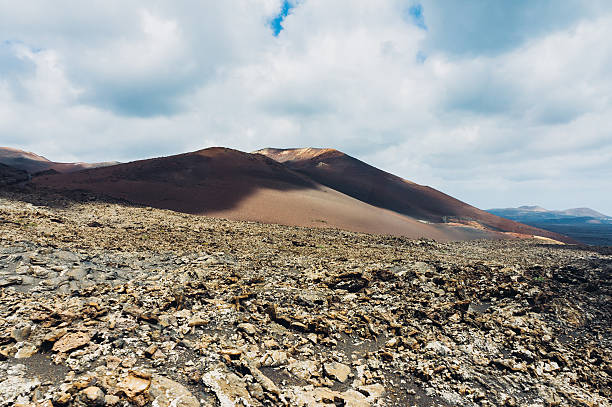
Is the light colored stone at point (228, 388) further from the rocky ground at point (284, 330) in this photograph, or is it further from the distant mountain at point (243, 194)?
the distant mountain at point (243, 194)

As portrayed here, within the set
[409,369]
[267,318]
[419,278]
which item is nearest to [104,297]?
[267,318]

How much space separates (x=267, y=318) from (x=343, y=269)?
344cm

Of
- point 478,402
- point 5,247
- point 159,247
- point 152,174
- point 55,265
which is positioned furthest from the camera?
point 152,174

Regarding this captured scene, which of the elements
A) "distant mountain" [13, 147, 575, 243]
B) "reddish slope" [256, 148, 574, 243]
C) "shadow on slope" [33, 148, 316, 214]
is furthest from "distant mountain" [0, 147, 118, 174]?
"reddish slope" [256, 148, 574, 243]

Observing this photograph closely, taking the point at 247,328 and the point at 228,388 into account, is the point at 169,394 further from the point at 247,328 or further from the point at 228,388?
the point at 247,328

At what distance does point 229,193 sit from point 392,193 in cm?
3563

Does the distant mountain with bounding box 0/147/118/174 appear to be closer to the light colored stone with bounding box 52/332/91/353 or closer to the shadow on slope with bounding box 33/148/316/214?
the shadow on slope with bounding box 33/148/316/214

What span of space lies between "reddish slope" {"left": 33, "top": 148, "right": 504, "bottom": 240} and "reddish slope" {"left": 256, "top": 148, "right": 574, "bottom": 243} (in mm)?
16393

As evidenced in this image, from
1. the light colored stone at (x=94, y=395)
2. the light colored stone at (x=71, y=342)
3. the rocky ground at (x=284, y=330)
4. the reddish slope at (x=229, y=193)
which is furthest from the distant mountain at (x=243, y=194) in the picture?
the light colored stone at (x=94, y=395)

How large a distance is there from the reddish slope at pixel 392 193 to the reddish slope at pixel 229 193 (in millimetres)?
16393

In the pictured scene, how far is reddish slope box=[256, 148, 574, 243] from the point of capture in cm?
4728

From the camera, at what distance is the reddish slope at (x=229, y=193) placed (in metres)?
21.9

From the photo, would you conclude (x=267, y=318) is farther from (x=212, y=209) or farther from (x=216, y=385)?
(x=212, y=209)

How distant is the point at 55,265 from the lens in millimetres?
6242
